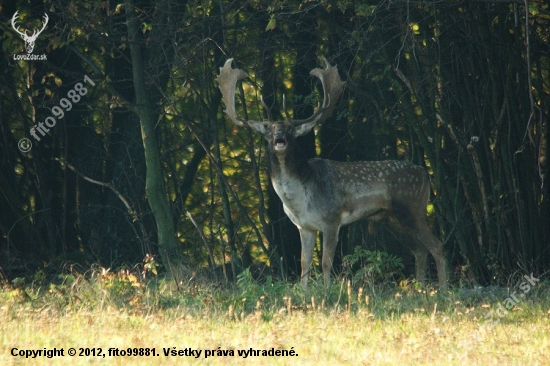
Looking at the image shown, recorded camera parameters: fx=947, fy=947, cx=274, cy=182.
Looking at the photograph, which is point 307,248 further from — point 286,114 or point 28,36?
point 28,36

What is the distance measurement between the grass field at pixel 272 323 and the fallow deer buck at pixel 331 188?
3.72 ft

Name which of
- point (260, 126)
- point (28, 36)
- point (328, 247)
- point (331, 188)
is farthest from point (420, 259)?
point (28, 36)

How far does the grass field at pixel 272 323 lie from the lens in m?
5.49

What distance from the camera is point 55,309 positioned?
6918mm

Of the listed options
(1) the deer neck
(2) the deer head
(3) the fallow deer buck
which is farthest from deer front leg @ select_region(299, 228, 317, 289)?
(2) the deer head

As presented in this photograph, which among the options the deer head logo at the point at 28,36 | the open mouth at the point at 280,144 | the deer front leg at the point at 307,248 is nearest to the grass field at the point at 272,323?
the deer front leg at the point at 307,248

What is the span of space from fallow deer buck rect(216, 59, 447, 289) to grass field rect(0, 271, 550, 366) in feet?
3.72

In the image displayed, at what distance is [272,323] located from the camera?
6.47 metres

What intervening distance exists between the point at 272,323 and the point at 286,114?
10.2ft

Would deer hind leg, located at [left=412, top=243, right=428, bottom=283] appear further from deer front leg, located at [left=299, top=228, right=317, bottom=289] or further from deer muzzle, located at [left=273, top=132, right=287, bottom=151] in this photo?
deer muzzle, located at [left=273, top=132, right=287, bottom=151]

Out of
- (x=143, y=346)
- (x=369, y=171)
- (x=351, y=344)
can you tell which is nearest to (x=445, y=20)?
(x=369, y=171)

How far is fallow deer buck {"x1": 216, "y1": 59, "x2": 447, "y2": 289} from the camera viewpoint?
29.3ft

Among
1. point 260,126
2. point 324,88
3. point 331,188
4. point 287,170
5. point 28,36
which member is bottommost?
point 331,188

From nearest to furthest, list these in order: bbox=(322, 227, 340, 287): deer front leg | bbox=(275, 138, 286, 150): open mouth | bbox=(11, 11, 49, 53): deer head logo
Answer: bbox=(275, 138, 286, 150): open mouth < bbox=(322, 227, 340, 287): deer front leg < bbox=(11, 11, 49, 53): deer head logo
